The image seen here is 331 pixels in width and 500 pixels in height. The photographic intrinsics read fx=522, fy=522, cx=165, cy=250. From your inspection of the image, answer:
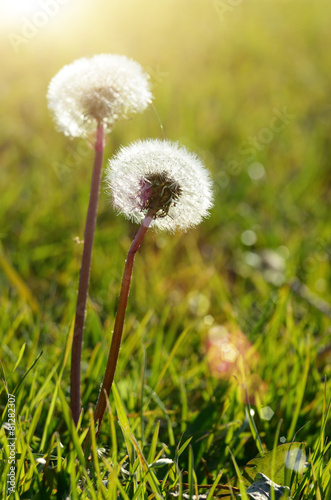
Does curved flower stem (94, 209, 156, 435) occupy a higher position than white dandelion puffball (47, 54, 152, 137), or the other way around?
white dandelion puffball (47, 54, 152, 137)

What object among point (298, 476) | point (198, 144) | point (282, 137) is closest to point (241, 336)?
point (298, 476)

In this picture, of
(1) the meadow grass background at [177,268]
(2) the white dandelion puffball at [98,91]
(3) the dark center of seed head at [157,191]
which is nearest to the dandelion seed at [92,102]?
(2) the white dandelion puffball at [98,91]

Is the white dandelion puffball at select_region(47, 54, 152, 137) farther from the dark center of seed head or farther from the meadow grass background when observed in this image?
the dark center of seed head

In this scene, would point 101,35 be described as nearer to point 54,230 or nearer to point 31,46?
point 31,46

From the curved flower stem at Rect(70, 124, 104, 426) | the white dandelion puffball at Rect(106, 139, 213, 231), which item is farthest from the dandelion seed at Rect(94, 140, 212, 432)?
the curved flower stem at Rect(70, 124, 104, 426)

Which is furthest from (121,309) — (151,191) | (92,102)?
(92,102)

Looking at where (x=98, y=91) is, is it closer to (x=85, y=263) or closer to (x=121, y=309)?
(x=85, y=263)
